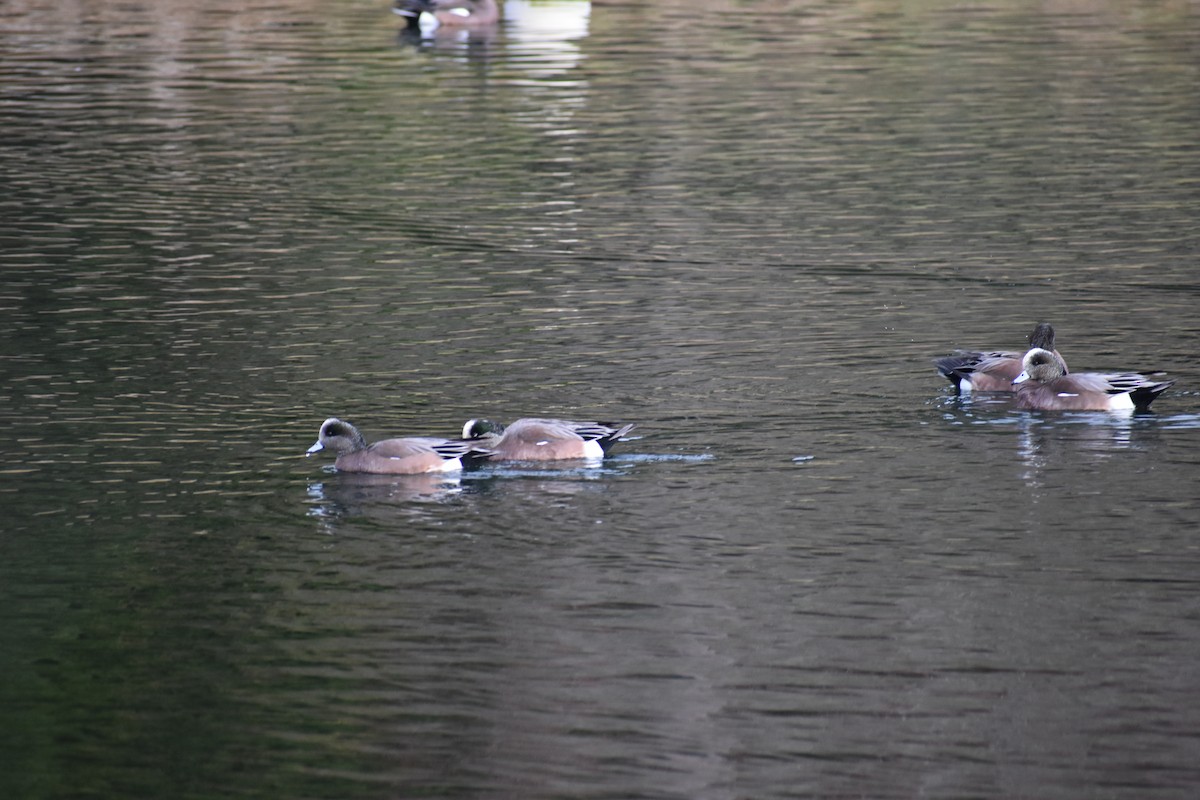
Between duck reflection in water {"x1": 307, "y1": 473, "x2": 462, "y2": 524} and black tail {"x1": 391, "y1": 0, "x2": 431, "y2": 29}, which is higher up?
black tail {"x1": 391, "y1": 0, "x2": 431, "y2": 29}

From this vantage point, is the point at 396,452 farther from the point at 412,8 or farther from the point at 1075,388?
the point at 412,8

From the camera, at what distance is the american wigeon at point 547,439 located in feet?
44.7

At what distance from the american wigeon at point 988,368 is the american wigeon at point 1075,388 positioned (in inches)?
11.7

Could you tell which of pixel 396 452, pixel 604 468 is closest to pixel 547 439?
pixel 604 468

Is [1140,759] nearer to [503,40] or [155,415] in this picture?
[155,415]

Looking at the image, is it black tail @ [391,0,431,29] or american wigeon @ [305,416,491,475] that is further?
black tail @ [391,0,431,29]

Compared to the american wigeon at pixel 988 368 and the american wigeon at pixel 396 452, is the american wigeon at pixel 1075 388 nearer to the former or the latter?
the american wigeon at pixel 988 368

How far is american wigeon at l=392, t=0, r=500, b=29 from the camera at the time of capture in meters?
47.7

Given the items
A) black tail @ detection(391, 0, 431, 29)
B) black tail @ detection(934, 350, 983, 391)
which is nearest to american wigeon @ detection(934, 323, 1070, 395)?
black tail @ detection(934, 350, 983, 391)

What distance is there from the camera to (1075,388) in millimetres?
14867

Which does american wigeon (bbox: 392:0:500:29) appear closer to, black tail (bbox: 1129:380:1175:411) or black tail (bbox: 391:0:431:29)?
black tail (bbox: 391:0:431:29)

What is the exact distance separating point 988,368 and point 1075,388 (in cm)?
79

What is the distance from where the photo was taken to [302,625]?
10.9m

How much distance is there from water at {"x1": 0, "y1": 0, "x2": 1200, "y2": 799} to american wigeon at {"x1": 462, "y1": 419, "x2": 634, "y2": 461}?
161 mm
